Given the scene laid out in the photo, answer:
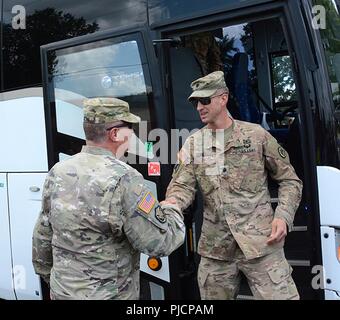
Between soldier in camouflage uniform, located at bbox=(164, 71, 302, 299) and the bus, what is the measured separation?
0.20 m

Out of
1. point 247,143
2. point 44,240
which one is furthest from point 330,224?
point 44,240

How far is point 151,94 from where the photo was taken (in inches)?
117

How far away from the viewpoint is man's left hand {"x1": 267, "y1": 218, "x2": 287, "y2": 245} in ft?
8.40

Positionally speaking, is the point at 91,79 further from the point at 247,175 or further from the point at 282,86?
the point at 282,86

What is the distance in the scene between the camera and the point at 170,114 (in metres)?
2.99

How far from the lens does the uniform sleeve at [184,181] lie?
2.76m

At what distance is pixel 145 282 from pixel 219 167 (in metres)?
1.01

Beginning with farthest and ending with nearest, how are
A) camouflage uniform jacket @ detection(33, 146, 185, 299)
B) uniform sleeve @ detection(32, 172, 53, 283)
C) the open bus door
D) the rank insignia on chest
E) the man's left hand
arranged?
the open bus door, the rank insignia on chest, the man's left hand, uniform sleeve @ detection(32, 172, 53, 283), camouflage uniform jacket @ detection(33, 146, 185, 299)

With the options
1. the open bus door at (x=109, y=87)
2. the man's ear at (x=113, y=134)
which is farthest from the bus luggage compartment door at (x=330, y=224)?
the man's ear at (x=113, y=134)

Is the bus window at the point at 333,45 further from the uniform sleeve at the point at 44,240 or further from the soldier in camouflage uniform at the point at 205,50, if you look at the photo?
the uniform sleeve at the point at 44,240

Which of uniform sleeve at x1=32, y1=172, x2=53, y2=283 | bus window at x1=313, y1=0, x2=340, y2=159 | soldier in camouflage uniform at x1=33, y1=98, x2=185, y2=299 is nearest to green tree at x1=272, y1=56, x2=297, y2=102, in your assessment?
bus window at x1=313, y1=0, x2=340, y2=159

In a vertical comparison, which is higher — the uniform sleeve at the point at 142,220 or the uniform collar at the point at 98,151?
the uniform collar at the point at 98,151

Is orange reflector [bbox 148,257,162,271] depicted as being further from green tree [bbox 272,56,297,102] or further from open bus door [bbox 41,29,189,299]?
green tree [bbox 272,56,297,102]

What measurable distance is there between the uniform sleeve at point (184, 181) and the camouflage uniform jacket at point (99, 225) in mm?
612
